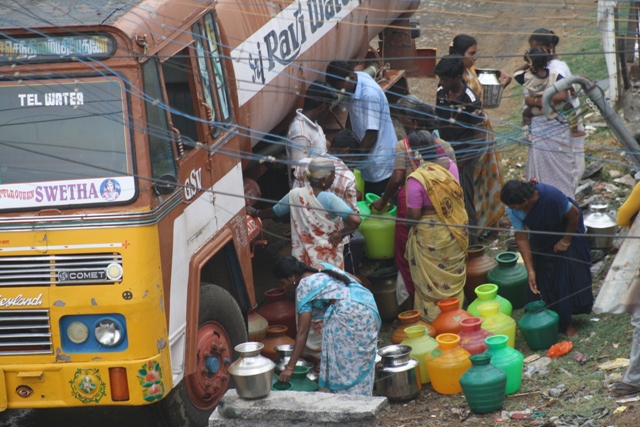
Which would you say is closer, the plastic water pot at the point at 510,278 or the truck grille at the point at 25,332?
the truck grille at the point at 25,332

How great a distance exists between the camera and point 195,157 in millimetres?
5586

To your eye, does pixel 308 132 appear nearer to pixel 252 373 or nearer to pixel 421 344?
pixel 421 344

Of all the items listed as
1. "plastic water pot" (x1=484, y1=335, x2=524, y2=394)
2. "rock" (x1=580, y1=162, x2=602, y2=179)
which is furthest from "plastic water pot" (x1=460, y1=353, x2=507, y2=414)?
"rock" (x1=580, y1=162, x2=602, y2=179)

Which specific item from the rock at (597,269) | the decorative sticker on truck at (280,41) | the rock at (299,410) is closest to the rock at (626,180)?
the rock at (597,269)

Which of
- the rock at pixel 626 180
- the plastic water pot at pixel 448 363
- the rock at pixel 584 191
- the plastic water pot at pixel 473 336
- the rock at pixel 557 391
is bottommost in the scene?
the rock at pixel 557 391

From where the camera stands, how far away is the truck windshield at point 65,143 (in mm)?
4977

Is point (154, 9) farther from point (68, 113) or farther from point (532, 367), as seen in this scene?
point (532, 367)

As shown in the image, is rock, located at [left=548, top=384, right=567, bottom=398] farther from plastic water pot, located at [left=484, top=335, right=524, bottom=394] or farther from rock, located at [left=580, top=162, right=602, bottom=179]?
rock, located at [left=580, top=162, right=602, bottom=179]

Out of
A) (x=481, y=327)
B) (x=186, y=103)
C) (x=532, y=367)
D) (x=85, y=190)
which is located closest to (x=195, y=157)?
(x=186, y=103)

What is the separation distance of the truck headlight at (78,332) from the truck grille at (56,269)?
0.23 meters

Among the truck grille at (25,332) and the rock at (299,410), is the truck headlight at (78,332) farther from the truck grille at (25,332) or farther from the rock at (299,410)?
the rock at (299,410)

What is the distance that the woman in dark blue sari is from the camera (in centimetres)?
657

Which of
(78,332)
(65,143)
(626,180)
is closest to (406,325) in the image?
(78,332)

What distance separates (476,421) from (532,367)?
88 centimetres
